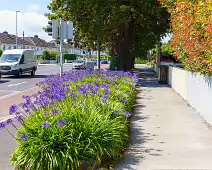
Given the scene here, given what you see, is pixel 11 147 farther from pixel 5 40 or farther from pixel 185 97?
pixel 5 40

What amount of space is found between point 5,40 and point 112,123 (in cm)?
8396

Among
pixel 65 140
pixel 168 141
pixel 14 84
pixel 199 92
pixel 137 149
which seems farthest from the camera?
pixel 14 84

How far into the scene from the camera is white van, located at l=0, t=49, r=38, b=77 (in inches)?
1027

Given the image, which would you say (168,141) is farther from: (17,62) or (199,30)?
(17,62)

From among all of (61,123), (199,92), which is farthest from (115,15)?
(61,123)

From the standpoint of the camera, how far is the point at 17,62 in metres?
26.5

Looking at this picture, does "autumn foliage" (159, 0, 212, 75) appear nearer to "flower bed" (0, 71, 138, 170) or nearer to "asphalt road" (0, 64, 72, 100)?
"flower bed" (0, 71, 138, 170)

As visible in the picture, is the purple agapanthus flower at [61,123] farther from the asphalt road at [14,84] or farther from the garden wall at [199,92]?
the asphalt road at [14,84]

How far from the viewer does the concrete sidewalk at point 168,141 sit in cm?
498

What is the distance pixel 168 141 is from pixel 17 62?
72.9 ft

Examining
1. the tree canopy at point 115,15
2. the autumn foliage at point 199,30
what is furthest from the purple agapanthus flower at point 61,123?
the tree canopy at point 115,15

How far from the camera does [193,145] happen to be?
6.05 meters

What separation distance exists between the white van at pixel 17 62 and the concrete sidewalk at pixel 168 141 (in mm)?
18161

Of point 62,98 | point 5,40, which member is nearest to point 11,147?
point 62,98
